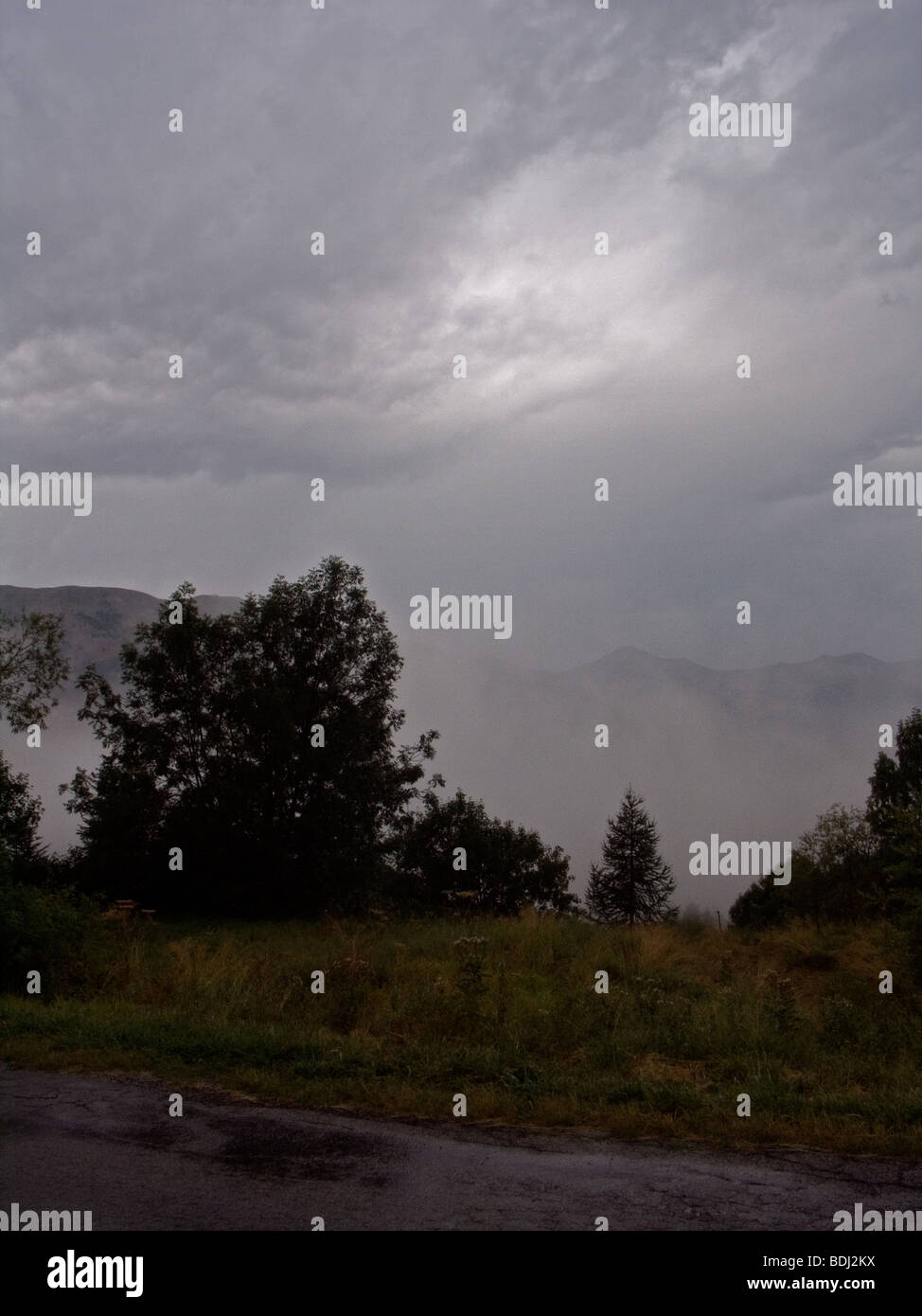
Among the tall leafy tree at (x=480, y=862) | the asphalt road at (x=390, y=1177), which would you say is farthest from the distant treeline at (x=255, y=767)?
the asphalt road at (x=390, y=1177)

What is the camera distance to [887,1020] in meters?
10.8

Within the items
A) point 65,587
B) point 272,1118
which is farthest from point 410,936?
point 65,587

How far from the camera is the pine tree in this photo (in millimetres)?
39656

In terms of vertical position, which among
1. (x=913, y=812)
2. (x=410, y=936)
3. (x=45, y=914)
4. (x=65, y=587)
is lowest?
(x=410, y=936)

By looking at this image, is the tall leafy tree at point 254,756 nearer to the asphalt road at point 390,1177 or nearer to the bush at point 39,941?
the bush at point 39,941

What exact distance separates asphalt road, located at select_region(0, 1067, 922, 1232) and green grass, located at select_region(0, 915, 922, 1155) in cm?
54

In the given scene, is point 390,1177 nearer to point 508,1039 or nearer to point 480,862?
point 508,1039

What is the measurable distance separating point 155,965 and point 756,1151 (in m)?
9.59

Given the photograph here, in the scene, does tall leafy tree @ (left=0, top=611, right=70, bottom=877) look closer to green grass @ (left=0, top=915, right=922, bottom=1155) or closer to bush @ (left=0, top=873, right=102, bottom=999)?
green grass @ (left=0, top=915, right=922, bottom=1155)

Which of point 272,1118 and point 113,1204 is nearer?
point 113,1204

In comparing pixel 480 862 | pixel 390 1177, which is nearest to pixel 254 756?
pixel 480 862

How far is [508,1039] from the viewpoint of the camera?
9609mm

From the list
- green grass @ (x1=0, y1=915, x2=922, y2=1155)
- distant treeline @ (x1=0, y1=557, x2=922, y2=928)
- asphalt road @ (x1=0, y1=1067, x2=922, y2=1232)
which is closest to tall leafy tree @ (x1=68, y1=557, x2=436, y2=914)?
distant treeline @ (x1=0, y1=557, x2=922, y2=928)
